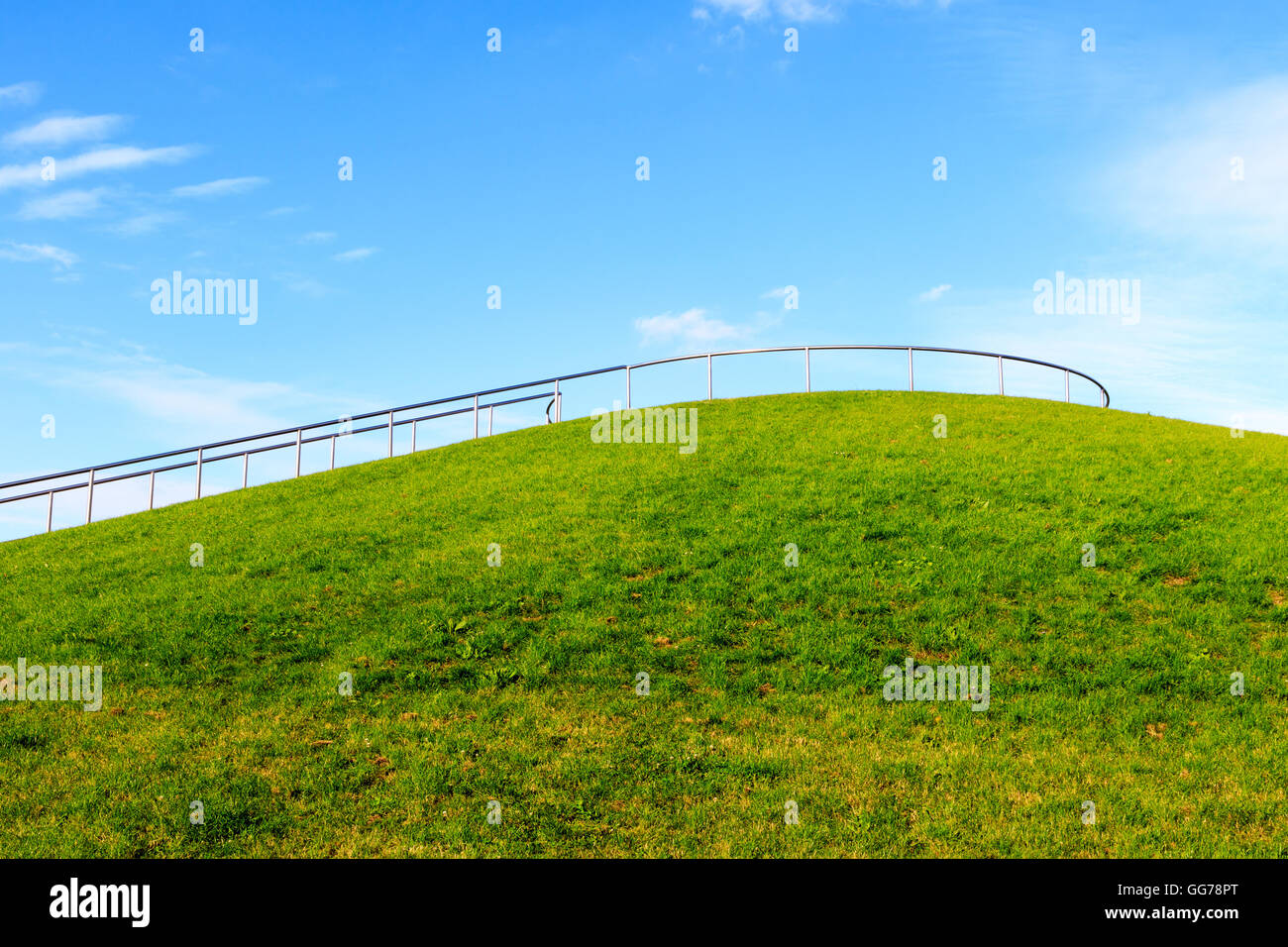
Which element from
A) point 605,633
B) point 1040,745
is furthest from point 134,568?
point 1040,745

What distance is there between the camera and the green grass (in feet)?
28.7

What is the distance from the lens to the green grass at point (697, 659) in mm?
8750

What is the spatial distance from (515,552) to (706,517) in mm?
3569

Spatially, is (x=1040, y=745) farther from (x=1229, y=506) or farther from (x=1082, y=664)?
(x=1229, y=506)

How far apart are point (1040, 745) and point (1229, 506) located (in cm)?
928

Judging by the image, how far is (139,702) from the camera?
1186cm

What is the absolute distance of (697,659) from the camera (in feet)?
40.5
